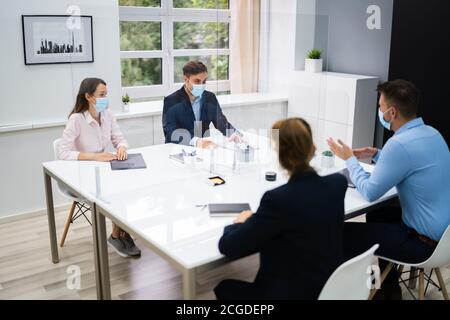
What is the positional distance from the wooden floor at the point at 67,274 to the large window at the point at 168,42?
46.3 inches

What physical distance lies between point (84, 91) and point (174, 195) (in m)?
1.01

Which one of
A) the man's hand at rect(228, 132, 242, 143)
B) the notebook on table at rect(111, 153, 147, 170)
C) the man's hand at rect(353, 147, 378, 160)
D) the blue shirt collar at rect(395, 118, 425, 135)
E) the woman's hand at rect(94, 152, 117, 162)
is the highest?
the blue shirt collar at rect(395, 118, 425, 135)

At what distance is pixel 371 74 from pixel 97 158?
3.04m

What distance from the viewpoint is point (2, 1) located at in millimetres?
3820

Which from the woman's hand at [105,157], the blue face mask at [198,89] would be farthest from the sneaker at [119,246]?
the blue face mask at [198,89]

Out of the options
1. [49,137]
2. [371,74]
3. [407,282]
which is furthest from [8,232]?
[371,74]

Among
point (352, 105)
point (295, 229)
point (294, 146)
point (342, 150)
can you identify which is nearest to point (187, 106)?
point (342, 150)

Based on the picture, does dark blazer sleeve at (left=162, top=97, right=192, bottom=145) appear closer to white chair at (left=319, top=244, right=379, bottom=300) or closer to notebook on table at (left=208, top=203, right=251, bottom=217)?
notebook on table at (left=208, top=203, right=251, bottom=217)

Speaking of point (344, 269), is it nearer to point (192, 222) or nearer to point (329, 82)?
point (192, 222)

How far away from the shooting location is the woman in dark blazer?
191 cm

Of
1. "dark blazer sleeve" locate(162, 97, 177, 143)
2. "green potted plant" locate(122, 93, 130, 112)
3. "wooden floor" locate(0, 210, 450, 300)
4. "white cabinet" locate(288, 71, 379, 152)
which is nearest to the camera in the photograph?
"wooden floor" locate(0, 210, 450, 300)

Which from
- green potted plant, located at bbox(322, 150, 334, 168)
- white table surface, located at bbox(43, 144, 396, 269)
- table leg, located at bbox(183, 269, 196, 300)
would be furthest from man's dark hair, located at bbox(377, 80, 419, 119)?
table leg, located at bbox(183, 269, 196, 300)

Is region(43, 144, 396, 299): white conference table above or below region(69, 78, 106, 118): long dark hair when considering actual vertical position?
below

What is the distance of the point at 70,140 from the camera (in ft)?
11.1
